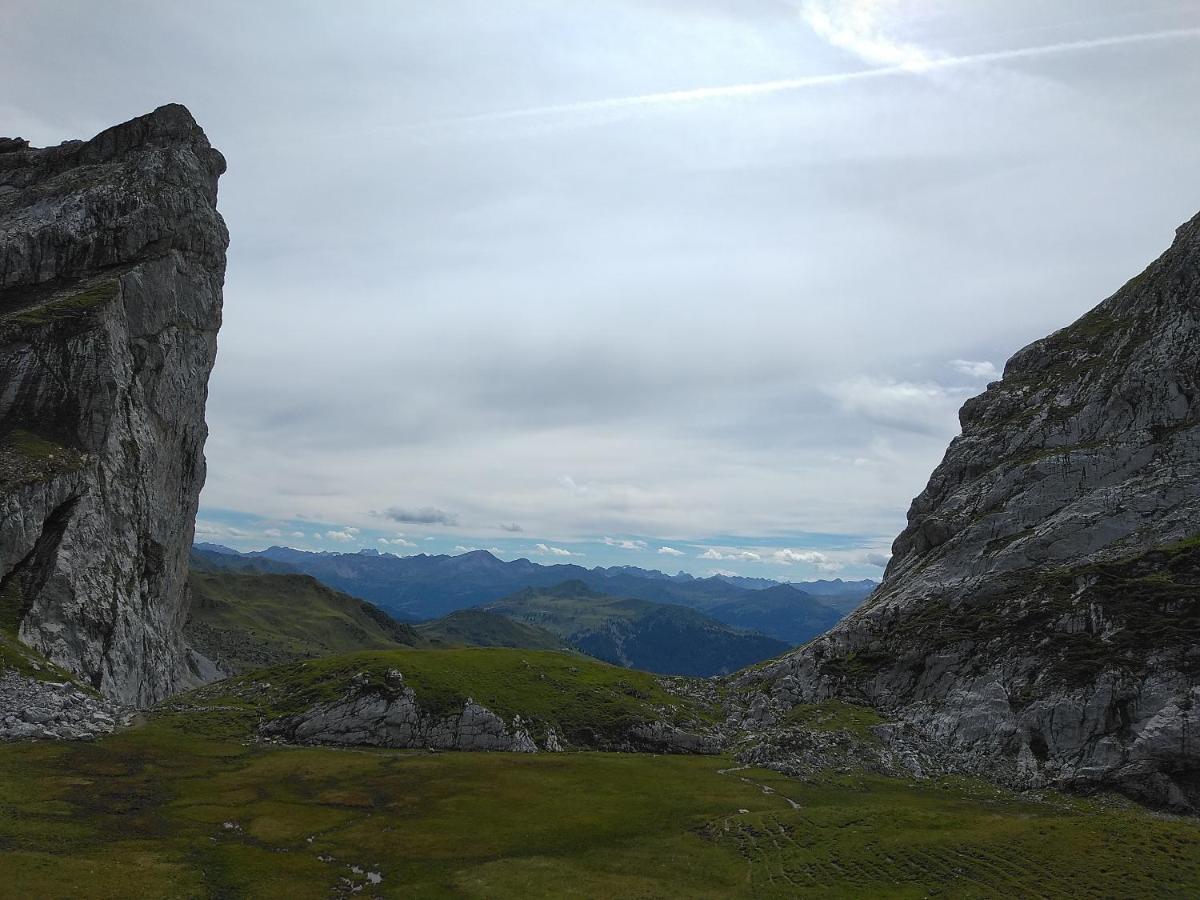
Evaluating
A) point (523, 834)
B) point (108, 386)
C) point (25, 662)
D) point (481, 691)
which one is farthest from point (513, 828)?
point (108, 386)

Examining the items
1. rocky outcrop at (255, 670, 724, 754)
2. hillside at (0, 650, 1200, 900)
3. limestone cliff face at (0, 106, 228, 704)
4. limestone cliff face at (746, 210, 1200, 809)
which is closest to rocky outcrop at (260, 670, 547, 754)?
rocky outcrop at (255, 670, 724, 754)

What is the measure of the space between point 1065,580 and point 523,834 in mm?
86537

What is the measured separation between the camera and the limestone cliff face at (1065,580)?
79.8 m

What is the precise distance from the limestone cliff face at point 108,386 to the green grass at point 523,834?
125 feet

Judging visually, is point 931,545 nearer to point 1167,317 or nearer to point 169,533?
point 1167,317

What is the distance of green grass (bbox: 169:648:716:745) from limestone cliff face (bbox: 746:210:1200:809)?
1043 inches

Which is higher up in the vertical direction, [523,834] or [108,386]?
[108,386]

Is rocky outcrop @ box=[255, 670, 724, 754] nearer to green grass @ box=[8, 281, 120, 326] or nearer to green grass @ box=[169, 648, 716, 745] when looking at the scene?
green grass @ box=[169, 648, 716, 745]

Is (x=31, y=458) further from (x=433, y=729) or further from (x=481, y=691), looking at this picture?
(x=481, y=691)

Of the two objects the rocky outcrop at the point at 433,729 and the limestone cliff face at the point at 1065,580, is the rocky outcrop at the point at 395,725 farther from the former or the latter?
the limestone cliff face at the point at 1065,580

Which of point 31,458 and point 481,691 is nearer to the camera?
→ point 31,458

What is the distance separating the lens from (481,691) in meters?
108

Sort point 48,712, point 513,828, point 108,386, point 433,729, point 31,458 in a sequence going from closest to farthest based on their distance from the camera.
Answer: point 513,828 < point 48,712 < point 433,729 < point 31,458 < point 108,386

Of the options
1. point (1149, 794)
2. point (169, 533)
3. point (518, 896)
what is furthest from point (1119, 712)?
point (169, 533)
